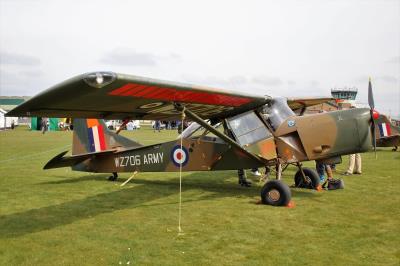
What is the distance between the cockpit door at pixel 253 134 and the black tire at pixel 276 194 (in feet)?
2.66

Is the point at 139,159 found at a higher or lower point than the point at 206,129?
lower

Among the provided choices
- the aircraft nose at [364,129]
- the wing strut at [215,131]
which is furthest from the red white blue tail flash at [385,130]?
the wing strut at [215,131]

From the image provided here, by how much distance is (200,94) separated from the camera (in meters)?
6.88

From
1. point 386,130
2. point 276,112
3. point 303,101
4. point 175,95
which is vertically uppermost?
point 303,101

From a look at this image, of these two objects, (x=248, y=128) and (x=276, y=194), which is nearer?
(x=276, y=194)

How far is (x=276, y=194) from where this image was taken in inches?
304

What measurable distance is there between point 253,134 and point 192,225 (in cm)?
308

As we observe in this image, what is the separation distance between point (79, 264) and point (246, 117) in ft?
17.4

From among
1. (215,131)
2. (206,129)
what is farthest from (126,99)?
(206,129)

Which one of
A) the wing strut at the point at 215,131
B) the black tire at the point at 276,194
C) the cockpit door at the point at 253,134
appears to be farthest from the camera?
the cockpit door at the point at 253,134

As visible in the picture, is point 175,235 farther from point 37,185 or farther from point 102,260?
point 37,185

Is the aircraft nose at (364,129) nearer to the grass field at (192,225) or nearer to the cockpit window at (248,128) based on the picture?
the grass field at (192,225)

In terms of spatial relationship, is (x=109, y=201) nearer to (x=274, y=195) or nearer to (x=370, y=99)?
(x=274, y=195)

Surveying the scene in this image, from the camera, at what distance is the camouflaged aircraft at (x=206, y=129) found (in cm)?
575
